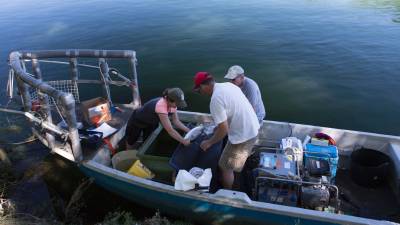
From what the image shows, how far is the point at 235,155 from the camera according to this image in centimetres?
474

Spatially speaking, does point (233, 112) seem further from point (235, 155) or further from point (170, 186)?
point (170, 186)

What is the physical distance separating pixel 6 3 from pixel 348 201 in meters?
21.3

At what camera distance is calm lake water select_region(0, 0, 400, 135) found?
31.0 feet

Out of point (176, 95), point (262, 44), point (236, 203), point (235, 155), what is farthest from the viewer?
point (262, 44)

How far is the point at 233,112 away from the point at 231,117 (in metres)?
0.09

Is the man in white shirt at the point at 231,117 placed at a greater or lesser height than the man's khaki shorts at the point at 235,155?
greater

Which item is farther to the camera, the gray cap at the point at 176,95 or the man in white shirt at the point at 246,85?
the man in white shirt at the point at 246,85

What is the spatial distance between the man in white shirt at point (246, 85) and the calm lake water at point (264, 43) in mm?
3369

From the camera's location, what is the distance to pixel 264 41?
44.7ft

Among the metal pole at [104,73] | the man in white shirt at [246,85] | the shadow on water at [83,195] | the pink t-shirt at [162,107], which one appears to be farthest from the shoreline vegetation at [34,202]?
the man in white shirt at [246,85]

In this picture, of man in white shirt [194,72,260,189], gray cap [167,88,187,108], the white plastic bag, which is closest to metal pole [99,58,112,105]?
gray cap [167,88,187,108]

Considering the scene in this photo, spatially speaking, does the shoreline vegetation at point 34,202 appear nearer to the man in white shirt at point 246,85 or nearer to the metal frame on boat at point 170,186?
the metal frame on boat at point 170,186

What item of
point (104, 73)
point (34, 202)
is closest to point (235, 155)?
point (104, 73)

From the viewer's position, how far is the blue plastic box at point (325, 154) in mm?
5180
